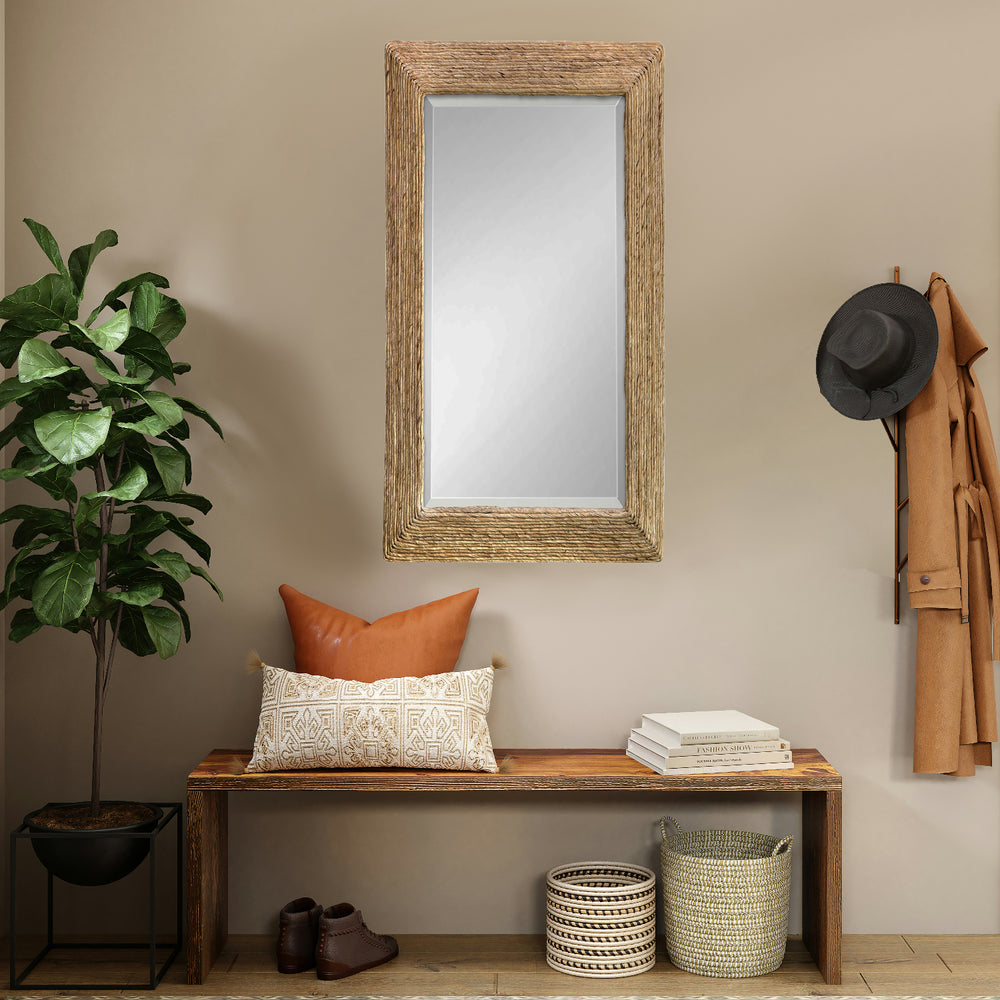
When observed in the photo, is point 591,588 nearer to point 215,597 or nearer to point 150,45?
point 215,597

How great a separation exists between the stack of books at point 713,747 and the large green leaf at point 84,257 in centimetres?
178

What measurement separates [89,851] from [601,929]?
48.0 inches

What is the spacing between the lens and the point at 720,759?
2.48m

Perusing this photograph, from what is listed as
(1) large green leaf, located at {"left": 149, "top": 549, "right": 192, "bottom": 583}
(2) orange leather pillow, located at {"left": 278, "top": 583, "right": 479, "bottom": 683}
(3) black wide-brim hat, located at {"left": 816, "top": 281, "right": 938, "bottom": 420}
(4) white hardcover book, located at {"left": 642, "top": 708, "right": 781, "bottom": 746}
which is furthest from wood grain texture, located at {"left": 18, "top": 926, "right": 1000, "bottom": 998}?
(3) black wide-brim hat, located at {"left": 816, "top": 281, "right": 938, "bottom": 420}

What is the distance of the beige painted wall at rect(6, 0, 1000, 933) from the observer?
110 inches

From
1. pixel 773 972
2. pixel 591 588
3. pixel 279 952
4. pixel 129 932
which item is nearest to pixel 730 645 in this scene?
pixel 591 588

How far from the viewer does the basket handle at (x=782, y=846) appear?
8.42 feet

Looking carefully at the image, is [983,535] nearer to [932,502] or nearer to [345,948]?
[932,502]

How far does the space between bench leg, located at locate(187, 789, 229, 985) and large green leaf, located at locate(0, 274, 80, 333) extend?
1148mm

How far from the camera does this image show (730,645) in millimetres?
2799

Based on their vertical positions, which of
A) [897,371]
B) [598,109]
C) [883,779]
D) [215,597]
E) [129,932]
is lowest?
[129,932]

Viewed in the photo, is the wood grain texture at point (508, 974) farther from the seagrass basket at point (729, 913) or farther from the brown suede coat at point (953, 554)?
the brown suede coat at point (953, 554)

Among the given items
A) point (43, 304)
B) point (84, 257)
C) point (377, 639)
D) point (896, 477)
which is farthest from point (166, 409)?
point (896, 477)

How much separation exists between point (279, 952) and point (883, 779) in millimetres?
1628
